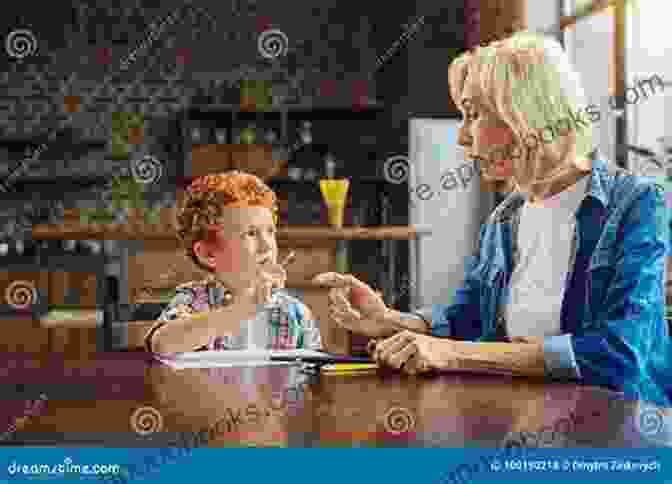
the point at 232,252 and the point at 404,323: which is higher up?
→ the point at 232,252

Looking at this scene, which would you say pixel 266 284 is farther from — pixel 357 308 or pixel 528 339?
pixel 528 339

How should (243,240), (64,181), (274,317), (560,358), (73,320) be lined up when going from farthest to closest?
(64,181), (73,320), (274,317), (243,240), (560,358)

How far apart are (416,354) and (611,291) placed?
0.29m

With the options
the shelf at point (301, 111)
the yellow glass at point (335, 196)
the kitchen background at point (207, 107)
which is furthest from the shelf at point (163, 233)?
the shelf at point (301, 111)

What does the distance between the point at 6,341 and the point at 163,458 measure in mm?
5108

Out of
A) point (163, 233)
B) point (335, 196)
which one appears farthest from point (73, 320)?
point (335, 196)

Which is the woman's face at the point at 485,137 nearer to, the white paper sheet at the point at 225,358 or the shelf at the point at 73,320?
the white paper sheet at the point at 225,358

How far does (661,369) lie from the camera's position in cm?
142

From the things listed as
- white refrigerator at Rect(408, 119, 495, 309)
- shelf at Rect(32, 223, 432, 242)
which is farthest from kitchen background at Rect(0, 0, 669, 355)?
shelf at Rect(32, 223, 432, 242)

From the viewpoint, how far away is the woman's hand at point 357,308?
1.51 m

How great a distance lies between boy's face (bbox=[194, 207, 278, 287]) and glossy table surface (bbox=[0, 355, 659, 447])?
400 millimetres

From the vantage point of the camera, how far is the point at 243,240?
5.69ft

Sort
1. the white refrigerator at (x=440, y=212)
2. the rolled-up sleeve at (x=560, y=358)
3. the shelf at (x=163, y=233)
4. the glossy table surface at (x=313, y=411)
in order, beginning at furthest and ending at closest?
the white refrigerator at (x=440, y=212)
the shelf at (x=163, y=233)
the rolled-up sleeve at (x=560, y=358)
the glossy table surface at (x=313, y=411)

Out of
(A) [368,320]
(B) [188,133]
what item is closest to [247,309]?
(A) [368,320]
